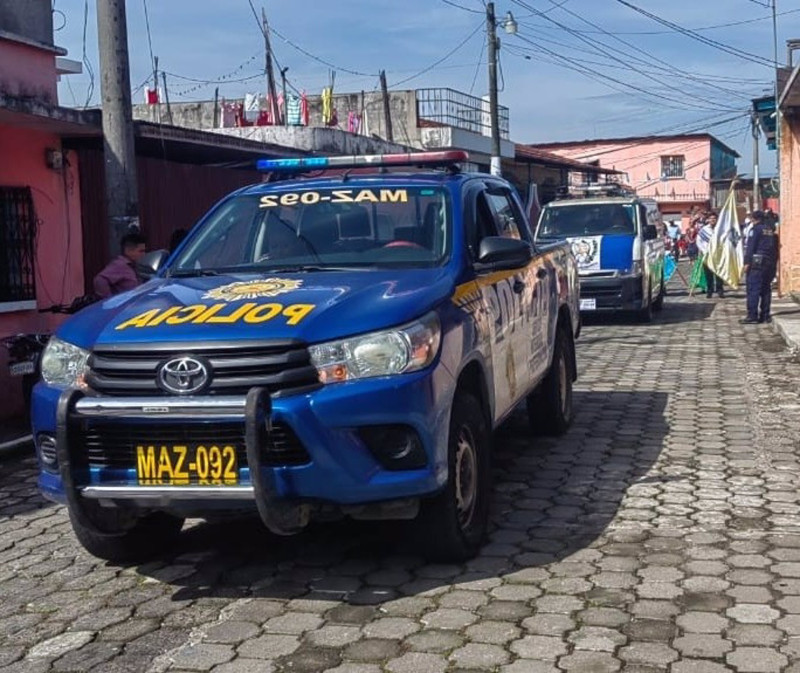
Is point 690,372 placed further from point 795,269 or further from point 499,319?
point 795,269

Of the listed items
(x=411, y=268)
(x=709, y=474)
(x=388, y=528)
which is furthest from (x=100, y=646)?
(x=709, y=474)

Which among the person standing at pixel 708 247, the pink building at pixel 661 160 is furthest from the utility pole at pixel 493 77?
the pink building at pixel 661 160

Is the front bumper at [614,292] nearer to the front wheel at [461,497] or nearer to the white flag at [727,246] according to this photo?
the white flag at [727,246]

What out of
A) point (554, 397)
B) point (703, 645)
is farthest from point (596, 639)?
point (554, 397)

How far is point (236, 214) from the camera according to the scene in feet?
21.2

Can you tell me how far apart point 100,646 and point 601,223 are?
14.2m

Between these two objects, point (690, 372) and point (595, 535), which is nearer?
point (595, 535)

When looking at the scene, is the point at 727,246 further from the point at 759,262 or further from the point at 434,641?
the point at 434,641

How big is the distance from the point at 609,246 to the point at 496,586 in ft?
41.6

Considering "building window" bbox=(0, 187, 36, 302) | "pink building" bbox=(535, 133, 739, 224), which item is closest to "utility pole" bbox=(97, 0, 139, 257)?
"building window" bbox=(0, 187, 36, 302)

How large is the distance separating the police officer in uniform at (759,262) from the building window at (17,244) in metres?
10.4

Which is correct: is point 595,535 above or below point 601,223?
below

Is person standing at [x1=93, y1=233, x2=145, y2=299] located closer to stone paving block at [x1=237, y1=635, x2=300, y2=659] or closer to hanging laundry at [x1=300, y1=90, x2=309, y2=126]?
stone paving block at [x1=237, y1=635, x2=300, y2=659]

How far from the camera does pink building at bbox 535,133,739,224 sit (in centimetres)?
6150
